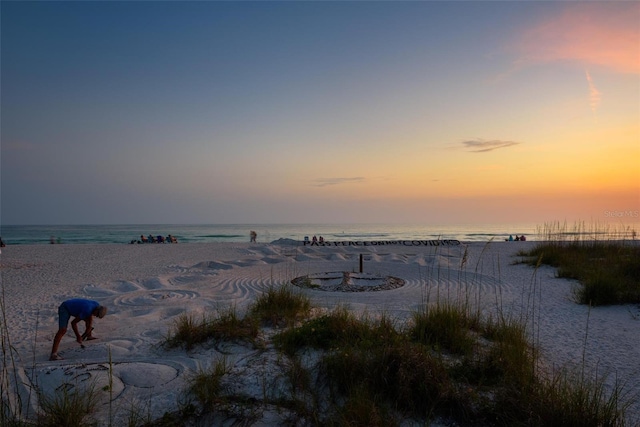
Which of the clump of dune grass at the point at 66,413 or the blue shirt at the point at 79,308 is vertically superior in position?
the blue shirt at the point at 79,308

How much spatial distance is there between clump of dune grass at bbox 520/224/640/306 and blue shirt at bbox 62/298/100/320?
20.8 feet

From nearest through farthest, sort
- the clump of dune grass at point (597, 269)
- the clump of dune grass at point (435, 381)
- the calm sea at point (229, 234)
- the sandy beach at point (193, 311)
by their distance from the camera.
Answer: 1. the clump of dune grass at point (435, 381)
2. the sandy beach at point (193, 311)
3. the clump of dune grass at point (597, 269)
4. the calm sea at point (229, 234)

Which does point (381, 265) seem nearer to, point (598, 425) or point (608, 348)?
point (608, 348)

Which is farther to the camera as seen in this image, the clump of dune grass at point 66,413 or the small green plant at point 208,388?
the small green plant at point 208,388

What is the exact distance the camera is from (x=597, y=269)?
10031mm

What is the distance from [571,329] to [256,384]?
217 inches

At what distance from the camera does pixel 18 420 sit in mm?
3424

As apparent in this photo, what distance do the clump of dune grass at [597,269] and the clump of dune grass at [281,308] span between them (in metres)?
3.93

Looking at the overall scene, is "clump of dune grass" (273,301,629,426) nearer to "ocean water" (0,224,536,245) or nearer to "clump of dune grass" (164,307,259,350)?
"clump of dune grass" (164,307,259,350)

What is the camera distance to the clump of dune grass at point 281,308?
659 centimetres

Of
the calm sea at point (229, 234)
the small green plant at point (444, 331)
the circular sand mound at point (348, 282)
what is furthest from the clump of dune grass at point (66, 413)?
the calm sea at point (229, 234)

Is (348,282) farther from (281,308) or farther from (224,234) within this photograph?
(224,234)

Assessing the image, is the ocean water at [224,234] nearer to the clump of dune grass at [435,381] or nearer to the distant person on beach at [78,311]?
the distant person on beach at [78,311]

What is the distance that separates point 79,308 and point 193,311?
2.44 m
